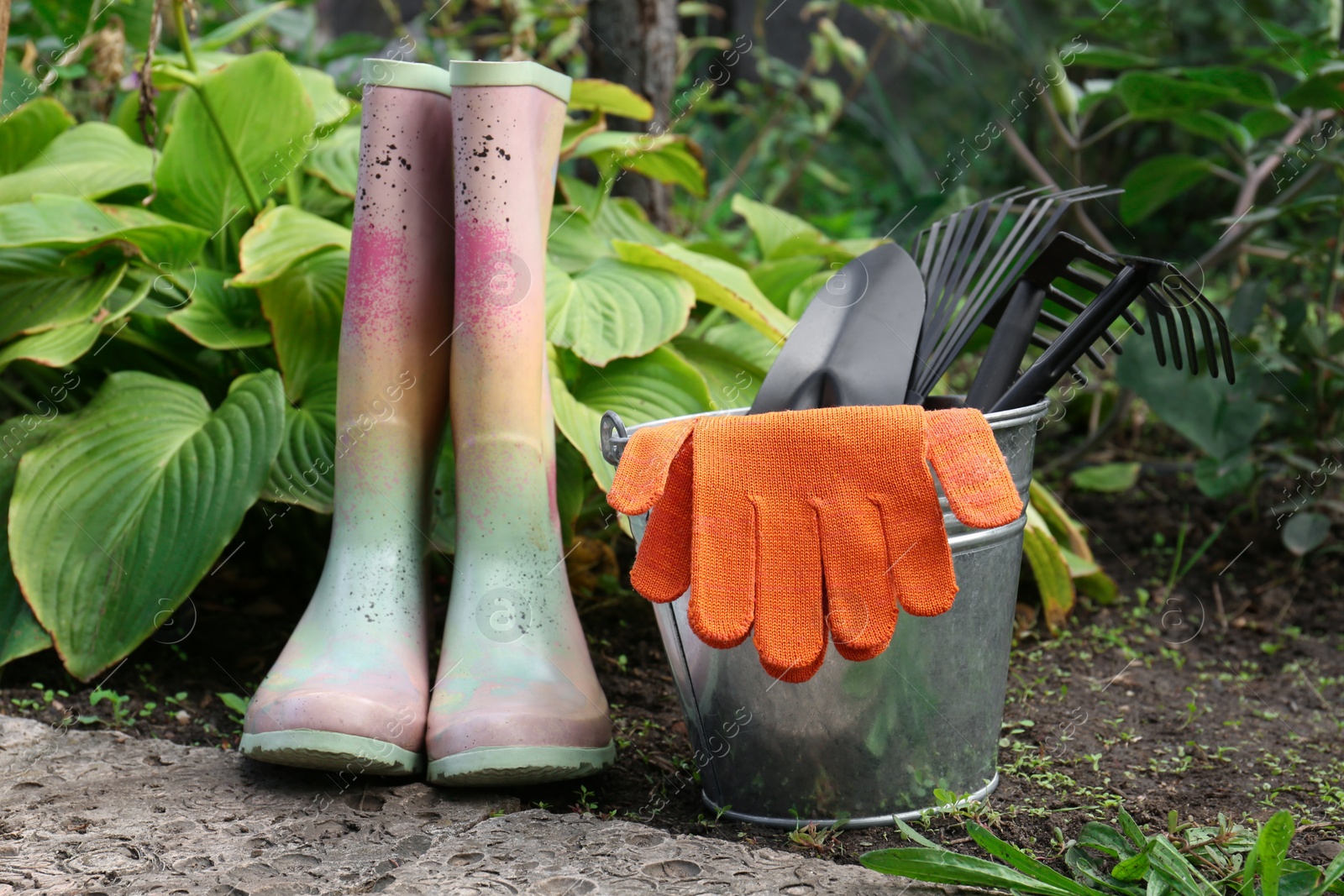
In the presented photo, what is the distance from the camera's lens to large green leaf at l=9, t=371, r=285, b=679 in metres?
1.13

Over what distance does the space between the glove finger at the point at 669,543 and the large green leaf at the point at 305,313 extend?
695mm

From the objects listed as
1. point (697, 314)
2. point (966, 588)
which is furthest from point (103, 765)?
point (697, 314)

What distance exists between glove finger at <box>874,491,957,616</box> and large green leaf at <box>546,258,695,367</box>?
0.58 meters

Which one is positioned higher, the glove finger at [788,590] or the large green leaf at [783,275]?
the large green leaf at [783,275]

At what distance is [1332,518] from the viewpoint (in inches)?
68.9

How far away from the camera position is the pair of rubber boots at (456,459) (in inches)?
35.8

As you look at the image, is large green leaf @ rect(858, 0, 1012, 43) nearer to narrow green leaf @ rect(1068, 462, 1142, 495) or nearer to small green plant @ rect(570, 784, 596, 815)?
narrow green leaf @ rect(1068, 462, 1142, 495)

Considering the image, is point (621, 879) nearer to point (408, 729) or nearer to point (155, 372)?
point (408, 729)

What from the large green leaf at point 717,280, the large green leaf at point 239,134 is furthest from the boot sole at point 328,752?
Answer: the large green leaf at point 239,134

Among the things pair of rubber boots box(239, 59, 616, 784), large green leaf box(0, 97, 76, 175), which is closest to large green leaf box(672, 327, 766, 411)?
pair of rubber boots box(239, 59, 616, 784)

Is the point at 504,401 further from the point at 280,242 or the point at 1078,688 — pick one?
the point at 1078,688

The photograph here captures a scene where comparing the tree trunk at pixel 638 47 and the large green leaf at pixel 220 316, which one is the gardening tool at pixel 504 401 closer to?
the large green leaf at pixel 220 316

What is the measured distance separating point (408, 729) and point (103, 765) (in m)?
0.31

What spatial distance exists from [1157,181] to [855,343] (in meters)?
1.12
